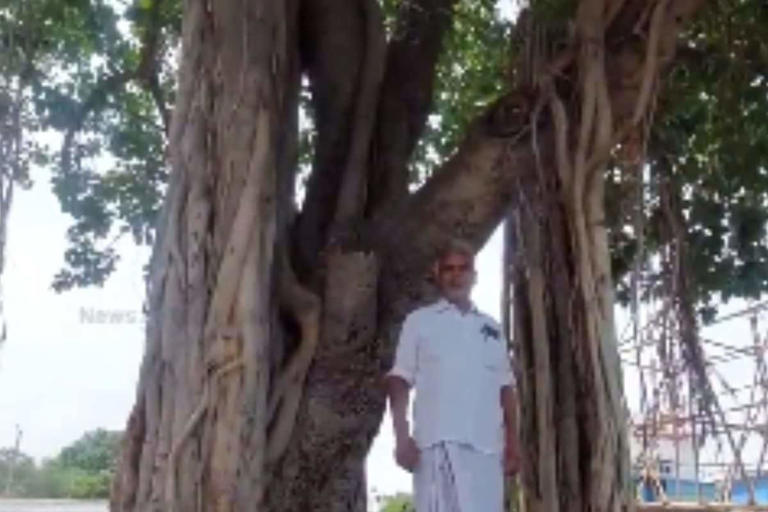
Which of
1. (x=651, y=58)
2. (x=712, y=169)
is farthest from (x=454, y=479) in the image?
(x=712, y=169)

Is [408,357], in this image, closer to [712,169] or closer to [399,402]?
[399,402]

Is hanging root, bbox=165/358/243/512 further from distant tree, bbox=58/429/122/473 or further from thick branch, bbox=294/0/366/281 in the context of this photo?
distant tree, bbox=58/429/122/473

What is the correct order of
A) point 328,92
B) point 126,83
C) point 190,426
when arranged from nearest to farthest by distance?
point 190,426, point 328,92, point 126,83

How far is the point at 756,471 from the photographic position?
5.32 m

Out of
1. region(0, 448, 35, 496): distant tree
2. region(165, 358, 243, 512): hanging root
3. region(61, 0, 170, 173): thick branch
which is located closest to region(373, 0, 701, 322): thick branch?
region(165, 358, 243, 512): hanging root

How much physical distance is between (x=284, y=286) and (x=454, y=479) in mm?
772

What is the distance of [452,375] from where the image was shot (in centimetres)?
199

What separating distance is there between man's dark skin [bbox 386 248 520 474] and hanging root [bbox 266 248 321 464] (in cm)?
49

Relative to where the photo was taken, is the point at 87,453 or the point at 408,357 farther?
the point at 87,453

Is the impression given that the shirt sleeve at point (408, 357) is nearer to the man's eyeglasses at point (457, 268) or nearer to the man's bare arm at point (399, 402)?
the man's bare arm at point (399, 402)

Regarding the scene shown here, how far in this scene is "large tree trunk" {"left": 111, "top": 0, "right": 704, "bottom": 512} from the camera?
7.66 feet

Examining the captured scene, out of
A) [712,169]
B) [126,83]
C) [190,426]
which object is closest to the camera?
[190,426]

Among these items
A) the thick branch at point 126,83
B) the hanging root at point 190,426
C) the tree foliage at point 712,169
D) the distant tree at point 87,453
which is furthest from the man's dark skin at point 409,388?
the distant tree at point 87,453

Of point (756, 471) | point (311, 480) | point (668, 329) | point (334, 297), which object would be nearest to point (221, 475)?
point (311, 480)
